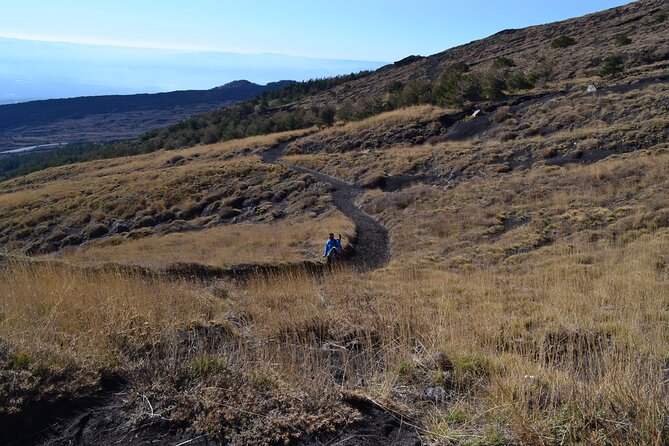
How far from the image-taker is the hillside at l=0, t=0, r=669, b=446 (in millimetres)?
2846

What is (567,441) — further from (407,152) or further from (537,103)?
(537,103)

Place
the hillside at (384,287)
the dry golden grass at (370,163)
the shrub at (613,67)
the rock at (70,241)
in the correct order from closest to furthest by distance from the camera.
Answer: the hillside at (384,287) → the rock at (70,241) → the dry golden grass at (370,163) → the shrub at (613,67)

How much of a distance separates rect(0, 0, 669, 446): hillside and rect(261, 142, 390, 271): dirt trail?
176 millimetres

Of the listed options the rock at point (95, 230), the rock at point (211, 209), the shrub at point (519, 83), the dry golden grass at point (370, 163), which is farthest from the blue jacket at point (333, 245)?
the shrub at point (519, 83)

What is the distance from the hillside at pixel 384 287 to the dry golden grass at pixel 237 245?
0.24 m

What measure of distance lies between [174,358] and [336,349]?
148 cm

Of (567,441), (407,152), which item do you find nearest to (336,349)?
(567,441)

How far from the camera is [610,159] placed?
21906mm

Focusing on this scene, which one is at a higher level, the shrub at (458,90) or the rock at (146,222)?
the shrub at (458,90)

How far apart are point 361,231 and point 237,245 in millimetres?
5708

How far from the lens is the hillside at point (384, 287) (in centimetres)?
285

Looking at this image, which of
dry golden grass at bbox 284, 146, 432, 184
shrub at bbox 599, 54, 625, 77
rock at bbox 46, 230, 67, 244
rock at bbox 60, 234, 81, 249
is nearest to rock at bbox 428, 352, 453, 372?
dry golden grass at bbox 284, 146, 432, 184

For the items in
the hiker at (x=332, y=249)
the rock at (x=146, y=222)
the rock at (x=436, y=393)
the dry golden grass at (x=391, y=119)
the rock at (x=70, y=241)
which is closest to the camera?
the rock at (x=436, y=393)

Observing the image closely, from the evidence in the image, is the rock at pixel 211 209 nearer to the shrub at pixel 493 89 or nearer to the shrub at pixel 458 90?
the shrub at pixel 458 90
